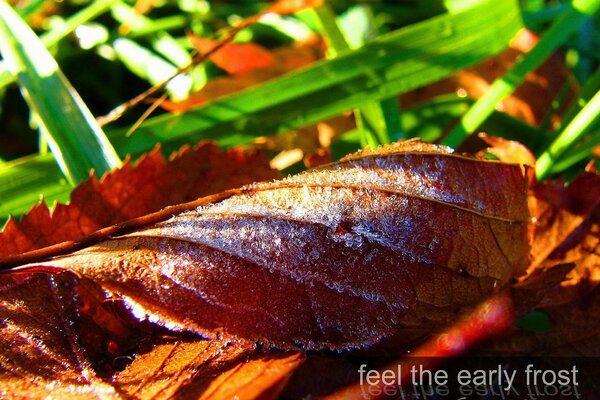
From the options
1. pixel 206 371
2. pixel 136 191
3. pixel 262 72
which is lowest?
pixel 206 371

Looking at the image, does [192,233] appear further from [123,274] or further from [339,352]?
[339,352]

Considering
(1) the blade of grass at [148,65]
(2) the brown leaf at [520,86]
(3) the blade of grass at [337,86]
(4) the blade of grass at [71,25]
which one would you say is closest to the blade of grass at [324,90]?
(3) the blade of grass at [337,86]

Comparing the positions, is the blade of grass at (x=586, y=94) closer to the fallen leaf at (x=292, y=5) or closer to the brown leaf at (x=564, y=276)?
the brown leaf at (x=564, y=276)

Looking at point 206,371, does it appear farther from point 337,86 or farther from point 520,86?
point 520,86

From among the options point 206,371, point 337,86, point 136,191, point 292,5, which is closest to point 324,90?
point 337,86

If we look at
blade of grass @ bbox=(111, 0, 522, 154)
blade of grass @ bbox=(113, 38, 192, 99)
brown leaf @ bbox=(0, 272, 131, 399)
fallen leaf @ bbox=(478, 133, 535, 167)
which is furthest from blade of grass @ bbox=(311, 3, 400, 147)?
brown leaf @ bbox=(0, 272, 131, 399)

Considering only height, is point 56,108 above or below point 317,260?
above

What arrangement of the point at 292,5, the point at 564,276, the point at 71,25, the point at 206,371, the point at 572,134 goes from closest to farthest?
the point at 206,371
the point at 564,276
the point at 572,134
the point at 292,5
the point at 71,25
